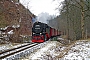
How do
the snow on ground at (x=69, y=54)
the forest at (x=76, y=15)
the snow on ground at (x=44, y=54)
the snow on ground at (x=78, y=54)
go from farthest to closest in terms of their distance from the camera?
1. the forest at (x=76, y=15)
2. the snow on ground at (x=44, y=54)
3. the snow on ground at (x=69, y=54)
4. the snow on ground at (x=78, y=54)

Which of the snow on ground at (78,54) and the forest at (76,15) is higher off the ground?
the forest at (76,15)

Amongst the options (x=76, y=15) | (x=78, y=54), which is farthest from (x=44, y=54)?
(x=76, y=15)

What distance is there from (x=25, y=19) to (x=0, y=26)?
14.7m

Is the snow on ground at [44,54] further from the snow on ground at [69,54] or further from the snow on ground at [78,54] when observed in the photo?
the snow on ground at [78,54]

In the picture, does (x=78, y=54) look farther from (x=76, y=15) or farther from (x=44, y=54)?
(x=76, y=15)

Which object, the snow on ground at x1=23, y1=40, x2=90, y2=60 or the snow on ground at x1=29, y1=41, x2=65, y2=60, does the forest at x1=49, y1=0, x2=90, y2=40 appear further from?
the snow on ground at x1=23, y1=40, x2=90, y2=60

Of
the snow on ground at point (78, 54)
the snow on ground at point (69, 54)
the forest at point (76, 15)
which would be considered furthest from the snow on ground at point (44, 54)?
the forest at point (76, 15)

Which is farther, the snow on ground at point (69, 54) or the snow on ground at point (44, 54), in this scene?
the snow on ground at point (44, 54)

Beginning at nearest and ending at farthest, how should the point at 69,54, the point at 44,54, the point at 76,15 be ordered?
1. the point at 69,54
2. the point at 44,54
3. the point at 76,15

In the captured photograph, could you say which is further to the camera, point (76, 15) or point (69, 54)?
point (76, 15)

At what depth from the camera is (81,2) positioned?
75.5 feet

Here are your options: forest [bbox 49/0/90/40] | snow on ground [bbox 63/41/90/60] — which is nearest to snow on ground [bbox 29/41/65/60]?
snow on ground [bbox 63/41/90/60]

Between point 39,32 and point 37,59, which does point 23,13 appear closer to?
point 39,32

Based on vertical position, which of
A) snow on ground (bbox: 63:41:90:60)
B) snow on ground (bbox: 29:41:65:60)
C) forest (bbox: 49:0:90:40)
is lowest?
snow on ground (bbox: 29:41:65:60)
